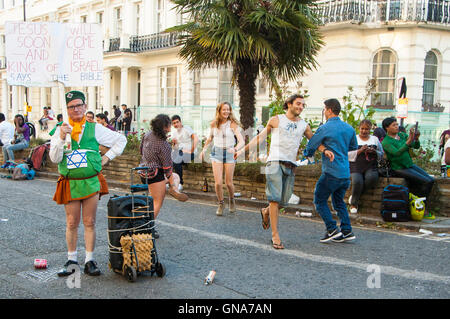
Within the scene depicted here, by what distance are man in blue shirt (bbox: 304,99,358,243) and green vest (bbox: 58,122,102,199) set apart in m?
2.87

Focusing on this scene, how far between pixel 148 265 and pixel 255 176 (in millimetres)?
5356

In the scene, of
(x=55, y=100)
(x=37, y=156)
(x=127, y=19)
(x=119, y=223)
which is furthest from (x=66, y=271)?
(x=55, y=100)

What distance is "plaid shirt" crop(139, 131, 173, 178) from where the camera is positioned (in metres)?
6.61

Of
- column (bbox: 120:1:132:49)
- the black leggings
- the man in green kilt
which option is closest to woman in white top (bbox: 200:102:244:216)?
the black leggings

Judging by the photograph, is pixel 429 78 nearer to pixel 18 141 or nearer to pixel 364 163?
pixel 364 163

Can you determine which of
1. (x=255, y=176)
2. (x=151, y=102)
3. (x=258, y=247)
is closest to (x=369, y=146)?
(x=255, y=176)

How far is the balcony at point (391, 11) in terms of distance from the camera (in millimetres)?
18656

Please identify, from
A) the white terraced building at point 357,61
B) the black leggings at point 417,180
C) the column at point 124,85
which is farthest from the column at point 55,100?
the black leggings at point 417,180

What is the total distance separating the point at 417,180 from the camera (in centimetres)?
801

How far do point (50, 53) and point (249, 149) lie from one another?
10.7 ft

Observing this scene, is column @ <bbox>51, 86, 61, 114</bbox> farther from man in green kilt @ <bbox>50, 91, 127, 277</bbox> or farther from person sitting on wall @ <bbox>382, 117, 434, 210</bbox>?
man in green kilt @ <bbox>50, 91, 127, 277</bbox>

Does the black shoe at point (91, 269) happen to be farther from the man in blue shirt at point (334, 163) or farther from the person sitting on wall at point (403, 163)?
the person sitting on wall at point (403, 163)

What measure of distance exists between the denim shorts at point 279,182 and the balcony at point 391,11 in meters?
13.7
